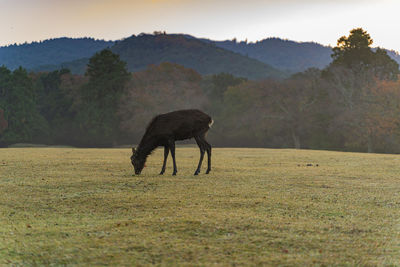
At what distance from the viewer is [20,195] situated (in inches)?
446

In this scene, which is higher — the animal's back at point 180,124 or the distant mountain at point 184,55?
the distant mountain at point 184,55

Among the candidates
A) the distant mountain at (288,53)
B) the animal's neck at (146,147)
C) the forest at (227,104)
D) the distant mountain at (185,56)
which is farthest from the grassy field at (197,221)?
the distant mountain at (288,53)

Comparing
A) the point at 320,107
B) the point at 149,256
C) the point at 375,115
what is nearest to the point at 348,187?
the point at 149,256

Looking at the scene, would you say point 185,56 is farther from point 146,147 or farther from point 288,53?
point 146,147

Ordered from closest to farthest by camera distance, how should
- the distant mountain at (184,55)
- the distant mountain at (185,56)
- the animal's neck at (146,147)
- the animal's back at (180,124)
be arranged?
the animal's back at (180,124) < the animal's neck at (146,147) < the distant mountain at (185,56) < the distant mountain at (184,55)

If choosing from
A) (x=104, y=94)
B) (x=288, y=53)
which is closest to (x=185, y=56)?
(x=288, y=53)

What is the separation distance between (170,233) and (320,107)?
171 ft

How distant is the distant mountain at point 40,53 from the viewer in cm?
14962

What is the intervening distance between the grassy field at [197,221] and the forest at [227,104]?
130 feet

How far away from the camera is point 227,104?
67.5 m

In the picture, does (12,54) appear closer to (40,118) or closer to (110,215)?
(40,118)

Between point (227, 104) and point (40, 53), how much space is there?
405 feet

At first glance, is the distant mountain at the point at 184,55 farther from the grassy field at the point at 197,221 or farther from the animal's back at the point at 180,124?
the grassy field at the point at 197,221

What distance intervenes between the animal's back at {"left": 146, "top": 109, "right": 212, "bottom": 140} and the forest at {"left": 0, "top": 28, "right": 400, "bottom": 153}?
37671 mm
